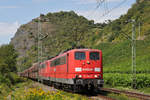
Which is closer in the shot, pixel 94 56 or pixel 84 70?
pixel 84 70

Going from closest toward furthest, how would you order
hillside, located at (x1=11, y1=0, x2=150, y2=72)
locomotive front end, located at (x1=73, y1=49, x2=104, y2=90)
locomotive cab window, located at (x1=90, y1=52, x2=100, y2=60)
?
locomotive front end, located at (x1=73, y1=49, x2=104, y2=90) → locomotive cab window, located at (x1=90, y1=52, x2=100, y2=60) → hillside, located at (x1=11, y1=0, x2=150, y2=72)

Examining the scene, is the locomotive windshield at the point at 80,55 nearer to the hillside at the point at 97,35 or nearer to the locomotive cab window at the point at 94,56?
the locomotive cab window at the point at 94,56

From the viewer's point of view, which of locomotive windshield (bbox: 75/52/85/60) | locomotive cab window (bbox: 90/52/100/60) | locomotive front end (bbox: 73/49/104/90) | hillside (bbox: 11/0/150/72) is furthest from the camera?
hillside (bbox: 11/0/150/72)

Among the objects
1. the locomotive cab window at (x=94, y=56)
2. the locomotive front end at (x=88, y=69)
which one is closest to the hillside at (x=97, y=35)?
the locomotive cab window at (x=94, y=56)

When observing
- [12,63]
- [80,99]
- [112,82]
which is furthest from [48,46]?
[80,99]

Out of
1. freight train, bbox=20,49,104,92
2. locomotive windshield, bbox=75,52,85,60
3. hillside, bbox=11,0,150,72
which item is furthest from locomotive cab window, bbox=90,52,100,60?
hillside, bbox=11,0,150,72

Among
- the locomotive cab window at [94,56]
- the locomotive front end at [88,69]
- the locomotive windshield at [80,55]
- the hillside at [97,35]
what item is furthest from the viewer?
the hillside at [97,35]

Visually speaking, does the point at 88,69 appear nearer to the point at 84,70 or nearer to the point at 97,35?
the point at 84,70

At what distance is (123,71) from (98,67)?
71.1ft

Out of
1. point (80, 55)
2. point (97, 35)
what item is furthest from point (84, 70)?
point (97, 35)

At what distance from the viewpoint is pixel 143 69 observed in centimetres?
3669

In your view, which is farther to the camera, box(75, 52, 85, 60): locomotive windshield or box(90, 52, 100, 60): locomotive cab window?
box(90, 52, 100, 60): locomotive cab window

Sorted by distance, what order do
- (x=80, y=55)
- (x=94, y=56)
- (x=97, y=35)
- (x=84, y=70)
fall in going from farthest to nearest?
(x=97, y=35)
(x=94, y=56)
(x=80, y=55)
(x=84, y=70)

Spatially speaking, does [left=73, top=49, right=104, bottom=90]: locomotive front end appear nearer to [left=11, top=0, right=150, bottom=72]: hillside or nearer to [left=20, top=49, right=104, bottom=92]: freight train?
[left=20, top=49, right=104, bottom=92]: freight train
